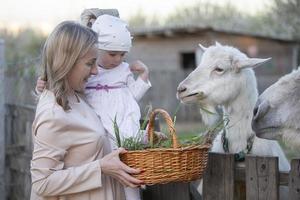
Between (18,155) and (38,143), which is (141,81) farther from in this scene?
(18,155)

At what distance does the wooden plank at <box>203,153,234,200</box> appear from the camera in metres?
3.72

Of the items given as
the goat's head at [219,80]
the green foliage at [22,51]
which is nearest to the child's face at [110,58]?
the goat's head at [219,80]

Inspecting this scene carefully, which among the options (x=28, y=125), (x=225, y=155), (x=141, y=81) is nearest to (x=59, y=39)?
(x=141, y=81)

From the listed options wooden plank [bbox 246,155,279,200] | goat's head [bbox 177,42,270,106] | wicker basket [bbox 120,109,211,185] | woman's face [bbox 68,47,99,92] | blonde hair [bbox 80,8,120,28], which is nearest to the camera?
wicker basket [bbox 120,109,211,185]

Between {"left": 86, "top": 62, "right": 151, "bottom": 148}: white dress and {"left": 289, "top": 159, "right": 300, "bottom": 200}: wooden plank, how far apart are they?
95 centimetres

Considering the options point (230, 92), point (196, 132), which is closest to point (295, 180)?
point (230, 92)

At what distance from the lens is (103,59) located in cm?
390

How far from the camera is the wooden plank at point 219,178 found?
372 cm

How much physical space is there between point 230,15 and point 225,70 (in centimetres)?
2736

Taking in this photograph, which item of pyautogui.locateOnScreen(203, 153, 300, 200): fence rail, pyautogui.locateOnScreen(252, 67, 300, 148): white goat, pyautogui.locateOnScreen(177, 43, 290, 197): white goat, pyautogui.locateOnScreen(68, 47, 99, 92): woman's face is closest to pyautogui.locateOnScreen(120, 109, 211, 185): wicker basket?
pyautogui.locateOnScreen(68, 47, 99, 92): woman's face

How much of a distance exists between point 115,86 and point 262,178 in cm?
111

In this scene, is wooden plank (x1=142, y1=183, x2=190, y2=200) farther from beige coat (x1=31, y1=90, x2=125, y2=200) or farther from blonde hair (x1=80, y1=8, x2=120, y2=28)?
blonde hair (x1=80, y1=8, x2=120, y2=28)

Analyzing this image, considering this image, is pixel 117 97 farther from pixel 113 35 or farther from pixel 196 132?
pixel 196 132

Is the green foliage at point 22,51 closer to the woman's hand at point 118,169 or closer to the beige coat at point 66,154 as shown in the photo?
the beige coat at point 66,154
